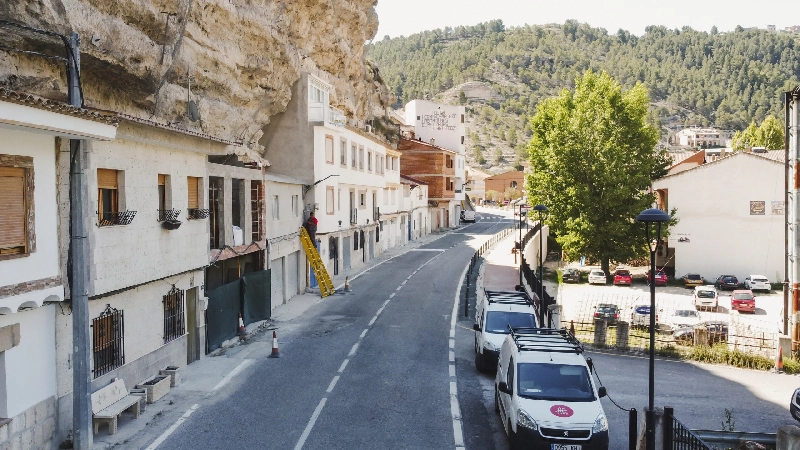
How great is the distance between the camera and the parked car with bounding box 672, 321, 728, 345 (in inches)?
1066

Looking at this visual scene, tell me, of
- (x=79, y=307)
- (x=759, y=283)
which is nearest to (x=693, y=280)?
(x=759, y=283)

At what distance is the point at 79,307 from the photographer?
1262 centimetres

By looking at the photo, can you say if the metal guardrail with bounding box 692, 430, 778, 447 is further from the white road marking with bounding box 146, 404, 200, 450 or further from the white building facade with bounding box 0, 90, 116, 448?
the white building facade with bounding box 0, 90, 116, 448

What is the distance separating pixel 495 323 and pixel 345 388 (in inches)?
209

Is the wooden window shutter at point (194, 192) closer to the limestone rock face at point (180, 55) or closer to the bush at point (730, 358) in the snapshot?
the limestone rock face at point (180, 55)

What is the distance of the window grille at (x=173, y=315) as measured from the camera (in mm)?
18250

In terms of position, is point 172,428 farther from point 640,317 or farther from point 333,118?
point 333,118

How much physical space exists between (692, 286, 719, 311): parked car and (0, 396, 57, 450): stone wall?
37209mm

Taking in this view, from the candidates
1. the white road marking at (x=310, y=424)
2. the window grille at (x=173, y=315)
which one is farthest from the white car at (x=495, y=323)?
the window grille at (x=173, y=315)

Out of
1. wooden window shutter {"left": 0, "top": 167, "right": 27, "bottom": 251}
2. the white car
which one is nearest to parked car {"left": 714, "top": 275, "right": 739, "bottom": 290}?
the white car

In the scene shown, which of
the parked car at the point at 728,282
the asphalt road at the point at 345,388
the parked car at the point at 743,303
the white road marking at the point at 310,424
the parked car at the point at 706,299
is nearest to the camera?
the white road marking at the point at 310,424

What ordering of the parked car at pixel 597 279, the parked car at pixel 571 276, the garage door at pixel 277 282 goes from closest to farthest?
1. the garage door at pixel 277 282
2. the parked car at pixel 597 279
3. the parked car at pixel 571 276

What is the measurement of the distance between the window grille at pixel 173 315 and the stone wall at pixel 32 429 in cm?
569

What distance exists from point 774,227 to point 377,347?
130 ft
